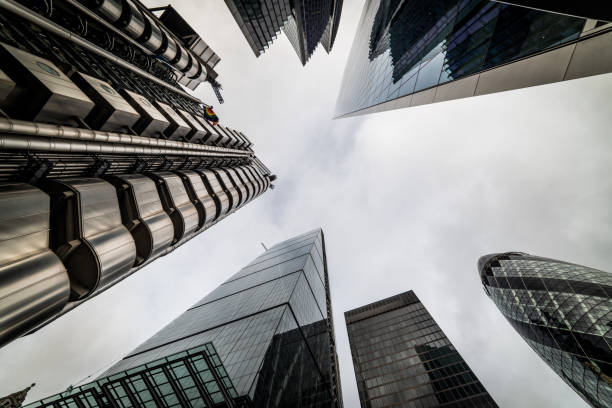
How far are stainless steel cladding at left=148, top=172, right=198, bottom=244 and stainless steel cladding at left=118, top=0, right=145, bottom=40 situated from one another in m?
14.4

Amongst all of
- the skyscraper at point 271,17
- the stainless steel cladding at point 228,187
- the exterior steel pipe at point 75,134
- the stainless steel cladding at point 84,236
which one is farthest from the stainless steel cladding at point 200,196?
the skyscraper at point 271,17

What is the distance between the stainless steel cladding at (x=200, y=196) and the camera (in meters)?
13.6

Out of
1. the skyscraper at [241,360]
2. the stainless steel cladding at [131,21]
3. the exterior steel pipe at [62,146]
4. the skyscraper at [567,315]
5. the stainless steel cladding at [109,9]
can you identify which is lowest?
the skyscraper at [567,315]

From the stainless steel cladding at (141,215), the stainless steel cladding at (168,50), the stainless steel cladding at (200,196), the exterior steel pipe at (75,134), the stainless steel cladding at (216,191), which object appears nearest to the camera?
the exterior steel pipe at (75,134)

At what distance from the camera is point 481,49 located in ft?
31.4

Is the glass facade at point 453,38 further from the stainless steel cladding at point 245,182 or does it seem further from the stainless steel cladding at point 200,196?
the stainless steel cladding at point 245,182

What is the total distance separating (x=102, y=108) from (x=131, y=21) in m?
15.1

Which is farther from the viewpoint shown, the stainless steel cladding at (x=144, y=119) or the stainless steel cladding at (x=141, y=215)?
the stainless steel cladding at (x=144, y=119)

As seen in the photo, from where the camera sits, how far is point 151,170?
12609 mm

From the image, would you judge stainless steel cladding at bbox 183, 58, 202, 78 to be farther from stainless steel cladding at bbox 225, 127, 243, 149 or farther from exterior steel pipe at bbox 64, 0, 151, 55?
stainless steel cladding at bbox 225, 127, 243, 149

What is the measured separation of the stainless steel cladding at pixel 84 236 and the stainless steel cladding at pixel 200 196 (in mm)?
5659

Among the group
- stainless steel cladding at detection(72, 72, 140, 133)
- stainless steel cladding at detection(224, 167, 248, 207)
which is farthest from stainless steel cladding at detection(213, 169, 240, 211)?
stainless steel cladding at detection(72, 72, 140, 133)

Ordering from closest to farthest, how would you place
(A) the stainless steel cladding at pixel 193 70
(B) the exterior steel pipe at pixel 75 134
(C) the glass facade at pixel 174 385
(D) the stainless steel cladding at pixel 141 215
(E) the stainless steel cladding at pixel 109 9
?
1. (B) the exterior steel pipe at pixel 75 134
2. (D) the stainless steel cladding at pixel 141 215
3. (C) the glass facade at pixel 174 385
4. (E) the stainless steel cladding at pixel 109 9
5. (A) the stainless steel cladding at pixel 193 70

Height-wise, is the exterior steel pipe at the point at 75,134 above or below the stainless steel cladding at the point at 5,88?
below
